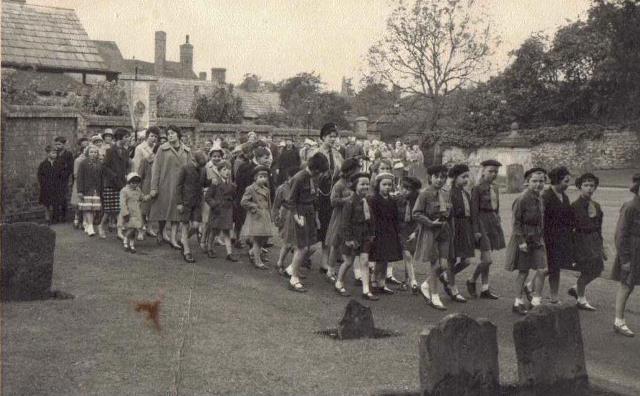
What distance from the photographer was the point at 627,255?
8750mm

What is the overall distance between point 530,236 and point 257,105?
45.1 metres

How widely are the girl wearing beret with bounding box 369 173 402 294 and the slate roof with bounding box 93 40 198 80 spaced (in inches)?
1851

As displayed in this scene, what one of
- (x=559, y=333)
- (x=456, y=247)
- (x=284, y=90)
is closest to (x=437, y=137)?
(x=284, y=90)

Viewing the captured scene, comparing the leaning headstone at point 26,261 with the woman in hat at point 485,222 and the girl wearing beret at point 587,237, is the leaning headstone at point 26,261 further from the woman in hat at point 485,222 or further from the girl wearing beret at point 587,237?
the girl wearing beret at point 587,237

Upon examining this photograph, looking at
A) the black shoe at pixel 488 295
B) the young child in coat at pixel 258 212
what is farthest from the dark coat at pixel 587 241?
the young child in coat at pixel 258 212

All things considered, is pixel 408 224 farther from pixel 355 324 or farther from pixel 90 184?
pixel 90 184

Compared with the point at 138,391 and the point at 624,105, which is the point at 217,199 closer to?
the point at 138,391

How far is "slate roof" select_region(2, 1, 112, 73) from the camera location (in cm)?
2909

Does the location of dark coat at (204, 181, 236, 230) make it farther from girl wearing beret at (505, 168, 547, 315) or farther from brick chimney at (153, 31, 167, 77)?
brick chimney at (153, 31, 167, 77)

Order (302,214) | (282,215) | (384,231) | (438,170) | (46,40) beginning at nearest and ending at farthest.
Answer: (438,170), (384,231), (302,214), (282,215), (46,40)

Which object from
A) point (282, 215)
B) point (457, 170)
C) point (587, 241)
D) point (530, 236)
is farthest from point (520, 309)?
point (282, 215)

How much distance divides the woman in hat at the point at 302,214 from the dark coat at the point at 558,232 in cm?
332

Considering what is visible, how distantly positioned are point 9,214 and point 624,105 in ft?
109

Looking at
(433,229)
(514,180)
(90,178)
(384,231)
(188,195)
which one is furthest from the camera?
(514,180)
